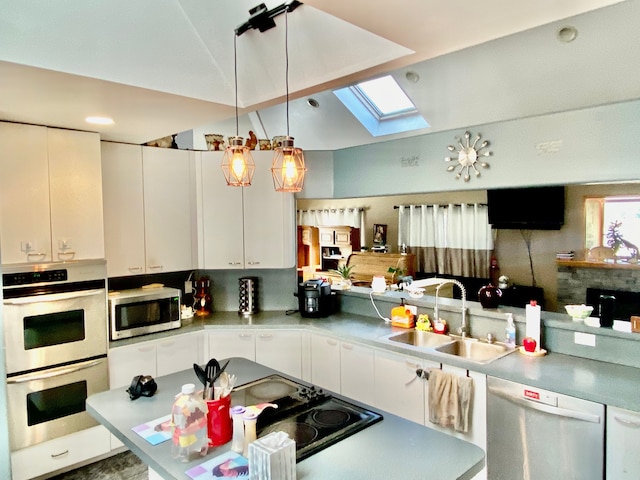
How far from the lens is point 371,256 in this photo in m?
6.65

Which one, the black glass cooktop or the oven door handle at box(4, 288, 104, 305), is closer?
the black glass cooktop

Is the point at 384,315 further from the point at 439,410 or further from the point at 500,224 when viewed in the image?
the point at 500,224

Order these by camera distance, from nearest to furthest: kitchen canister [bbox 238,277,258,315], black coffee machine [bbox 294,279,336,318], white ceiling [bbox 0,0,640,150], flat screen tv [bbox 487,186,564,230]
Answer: white ceiling [bbox 0,0,640,150] < black coffee machine [bbox 294,279,336,318] < kitchen canister [bbox 238,277,258,315] < flat screen tv [bbox 487,186,564,230]

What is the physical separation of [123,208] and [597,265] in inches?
204

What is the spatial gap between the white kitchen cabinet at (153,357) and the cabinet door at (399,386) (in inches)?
62.3

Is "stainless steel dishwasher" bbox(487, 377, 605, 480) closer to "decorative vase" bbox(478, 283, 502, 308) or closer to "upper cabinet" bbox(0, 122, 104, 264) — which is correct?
"decorative vase" bbox(478, 283, 502, 308)

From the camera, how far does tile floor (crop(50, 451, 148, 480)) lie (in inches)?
114

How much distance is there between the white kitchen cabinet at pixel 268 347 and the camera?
11.7ft

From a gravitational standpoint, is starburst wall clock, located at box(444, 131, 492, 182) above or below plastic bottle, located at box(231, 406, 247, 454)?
above

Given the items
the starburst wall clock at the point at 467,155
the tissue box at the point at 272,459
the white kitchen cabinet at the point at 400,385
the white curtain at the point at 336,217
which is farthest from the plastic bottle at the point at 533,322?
the white curtain at the point at 336,217

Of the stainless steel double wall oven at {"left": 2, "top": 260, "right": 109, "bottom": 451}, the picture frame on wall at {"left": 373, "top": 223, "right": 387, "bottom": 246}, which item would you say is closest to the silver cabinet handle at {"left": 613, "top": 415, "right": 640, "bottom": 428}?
the stainless steel double wall oven at {"left": 2, "top": 260, "right": 109, "bottom": 451}

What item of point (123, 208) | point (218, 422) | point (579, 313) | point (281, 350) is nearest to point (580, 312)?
point (579, 313)

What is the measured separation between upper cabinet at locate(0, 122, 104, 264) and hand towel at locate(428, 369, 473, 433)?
8.36 ft

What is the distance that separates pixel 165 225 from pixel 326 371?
6.04 feet
